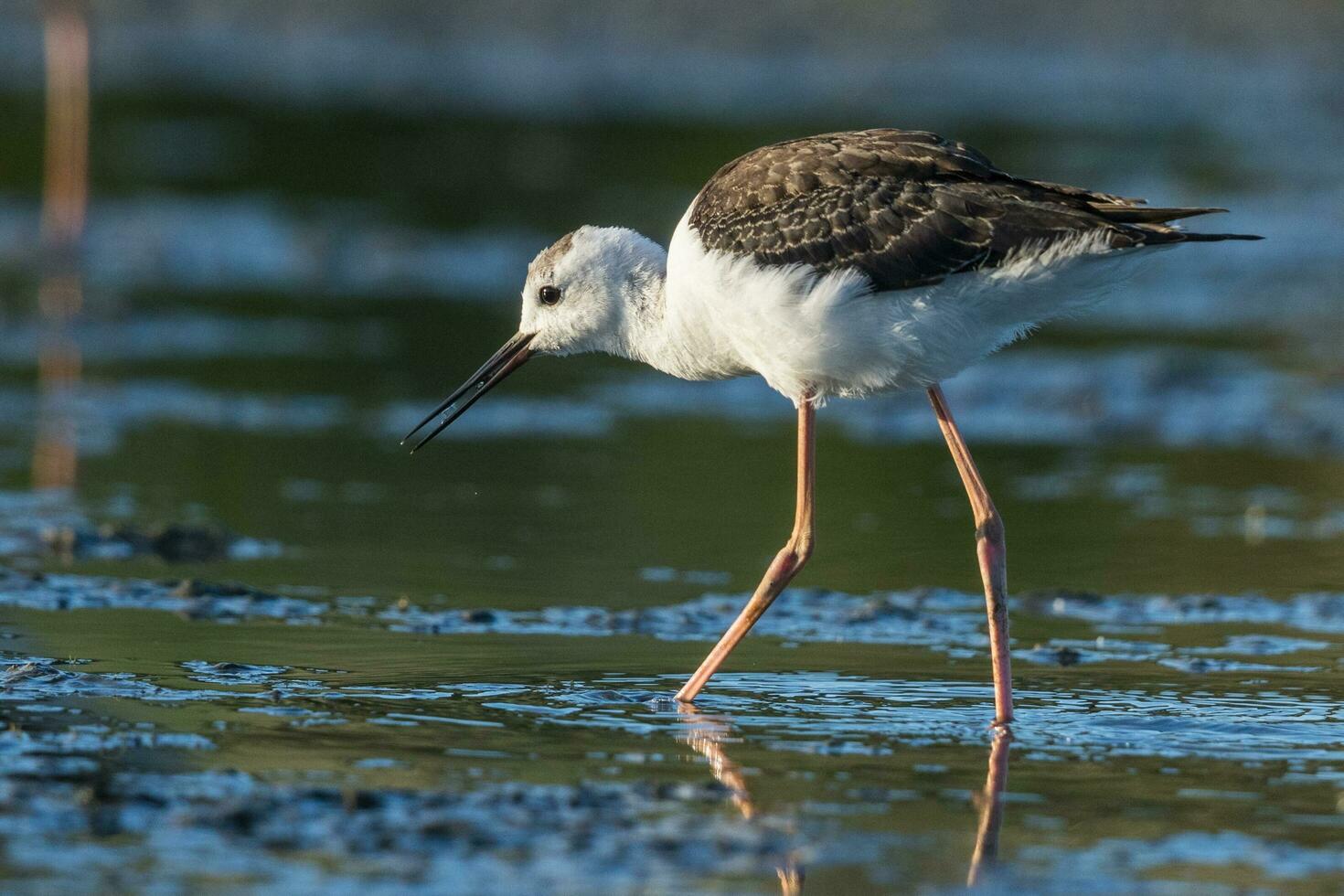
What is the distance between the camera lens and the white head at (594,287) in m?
7.83

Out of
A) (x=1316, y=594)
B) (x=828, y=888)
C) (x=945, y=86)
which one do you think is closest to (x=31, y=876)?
(x=828, y=888)

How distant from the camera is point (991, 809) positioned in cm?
588

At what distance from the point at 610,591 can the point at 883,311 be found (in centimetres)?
220

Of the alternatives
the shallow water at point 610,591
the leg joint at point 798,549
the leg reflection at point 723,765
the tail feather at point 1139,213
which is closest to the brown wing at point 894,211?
the tail feather at point 1139,213

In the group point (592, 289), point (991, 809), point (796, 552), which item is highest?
point (592, 289)

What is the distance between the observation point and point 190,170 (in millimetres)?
22797

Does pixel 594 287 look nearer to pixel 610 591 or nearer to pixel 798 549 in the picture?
pixel 798 549

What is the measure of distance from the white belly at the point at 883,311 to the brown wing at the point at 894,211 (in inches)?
2.2

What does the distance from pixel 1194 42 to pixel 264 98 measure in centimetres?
1358

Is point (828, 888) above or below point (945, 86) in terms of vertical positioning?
below

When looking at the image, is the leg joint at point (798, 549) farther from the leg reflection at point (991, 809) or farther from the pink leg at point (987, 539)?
the leg reflection at point (991, 809)

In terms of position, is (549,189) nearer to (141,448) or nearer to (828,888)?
(141,448)

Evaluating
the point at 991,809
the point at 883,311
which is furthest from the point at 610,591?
the point at 991,809

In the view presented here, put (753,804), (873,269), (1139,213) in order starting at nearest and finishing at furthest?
(753,804)
(1139,213)
(873,269)
